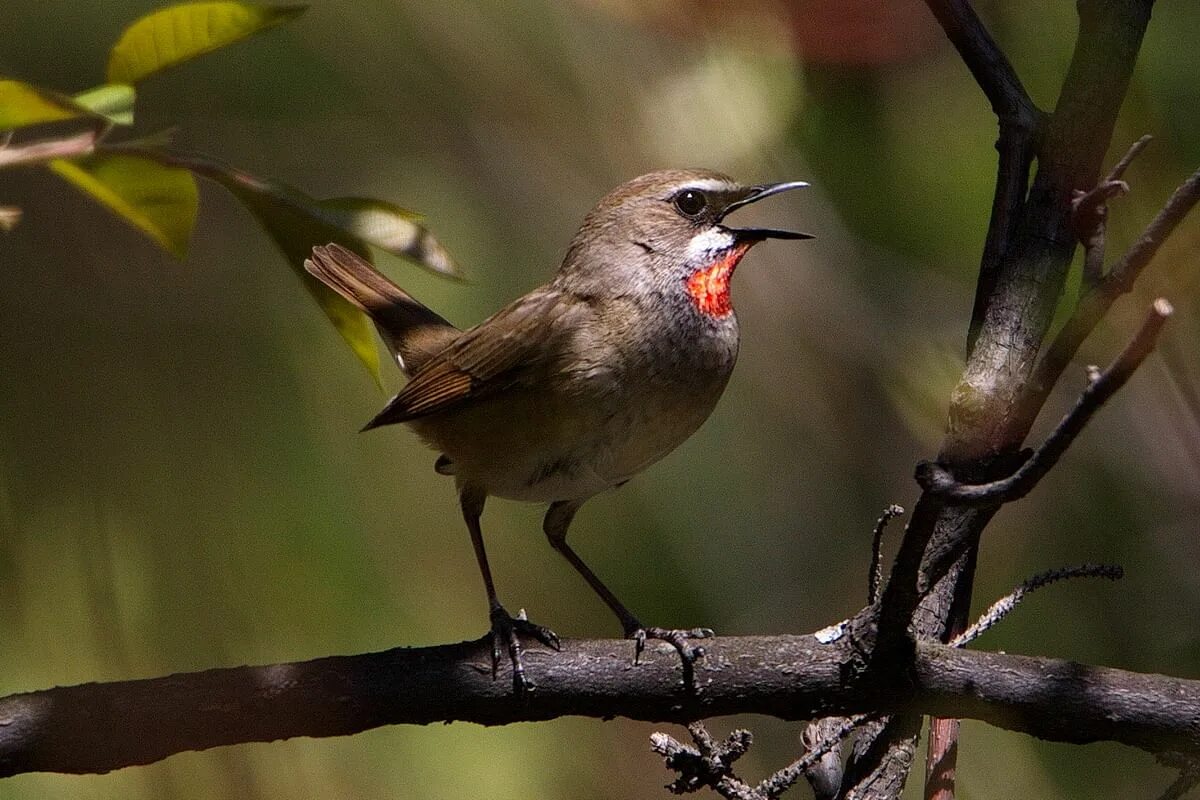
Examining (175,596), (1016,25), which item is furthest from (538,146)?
(175,596)

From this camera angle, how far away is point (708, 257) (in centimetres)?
350

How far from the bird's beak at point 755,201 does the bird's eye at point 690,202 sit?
0.19 ft

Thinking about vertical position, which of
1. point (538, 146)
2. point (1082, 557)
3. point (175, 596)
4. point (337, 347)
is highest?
point (538, 146)

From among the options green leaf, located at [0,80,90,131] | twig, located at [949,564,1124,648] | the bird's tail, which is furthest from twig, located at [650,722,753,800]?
the bird's tail

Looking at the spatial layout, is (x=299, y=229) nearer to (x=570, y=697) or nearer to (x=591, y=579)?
(x=570, y=697)

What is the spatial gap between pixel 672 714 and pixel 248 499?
44.7 inches

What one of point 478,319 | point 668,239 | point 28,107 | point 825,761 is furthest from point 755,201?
point 28,107

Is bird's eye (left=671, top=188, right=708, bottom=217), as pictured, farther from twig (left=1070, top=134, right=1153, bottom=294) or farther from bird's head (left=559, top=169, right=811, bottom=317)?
twig (left=1070, top=134, right=1153, bottom=294)

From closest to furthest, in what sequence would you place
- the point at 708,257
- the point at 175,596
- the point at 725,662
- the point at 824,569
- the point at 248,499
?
the point at 725,662 → the point at 175,596 → the point at 248,499 → the point at 708,257 → the point at 824,569

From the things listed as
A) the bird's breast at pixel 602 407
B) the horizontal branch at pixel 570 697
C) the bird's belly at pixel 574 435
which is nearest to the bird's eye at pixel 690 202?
the bird's breast at pixel 602 407

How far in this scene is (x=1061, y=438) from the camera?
59.1 inches

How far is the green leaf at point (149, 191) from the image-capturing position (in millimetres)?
1790

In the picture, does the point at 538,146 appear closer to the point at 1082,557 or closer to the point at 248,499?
the point at 248,499

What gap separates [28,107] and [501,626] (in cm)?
156
